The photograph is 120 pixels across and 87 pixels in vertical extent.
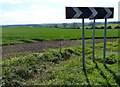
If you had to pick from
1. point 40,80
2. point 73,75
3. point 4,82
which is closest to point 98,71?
point 73,75

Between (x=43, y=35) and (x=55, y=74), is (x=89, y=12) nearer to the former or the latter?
(x=55, y=74)

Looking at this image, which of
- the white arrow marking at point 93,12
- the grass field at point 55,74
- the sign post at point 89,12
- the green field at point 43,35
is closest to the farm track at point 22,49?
the green field at point 43,35

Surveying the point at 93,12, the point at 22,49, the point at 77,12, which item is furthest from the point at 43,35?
the point at 77,12

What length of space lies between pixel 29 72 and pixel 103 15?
4581 mm

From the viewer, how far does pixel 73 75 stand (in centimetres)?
680

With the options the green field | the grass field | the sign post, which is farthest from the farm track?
the sign post

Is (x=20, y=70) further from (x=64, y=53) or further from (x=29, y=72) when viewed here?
(x=64, y=53)

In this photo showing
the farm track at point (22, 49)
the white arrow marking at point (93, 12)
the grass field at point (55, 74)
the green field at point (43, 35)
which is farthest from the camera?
the green field at point (43, 35)

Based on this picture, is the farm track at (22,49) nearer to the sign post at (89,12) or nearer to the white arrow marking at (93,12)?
the sign post at (89,12)

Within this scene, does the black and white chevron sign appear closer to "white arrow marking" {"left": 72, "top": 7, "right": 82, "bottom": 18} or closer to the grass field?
"white arrow marking" {"left": 72, "top": 7, "right": 82, "bottom": 18}

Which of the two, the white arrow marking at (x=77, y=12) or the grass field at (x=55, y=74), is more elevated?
the white arrow marking at (x=77, y=12)

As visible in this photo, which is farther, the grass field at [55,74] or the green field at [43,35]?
the green field at [43,35]

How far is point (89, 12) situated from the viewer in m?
8.15

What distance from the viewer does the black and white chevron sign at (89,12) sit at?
7.79m
